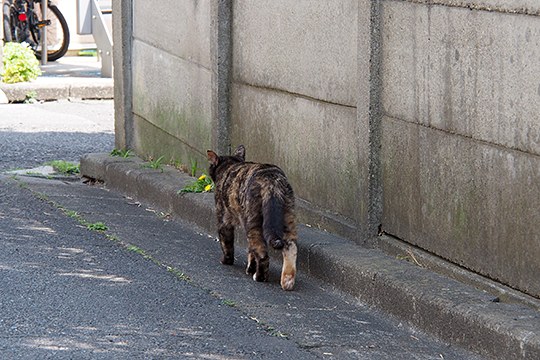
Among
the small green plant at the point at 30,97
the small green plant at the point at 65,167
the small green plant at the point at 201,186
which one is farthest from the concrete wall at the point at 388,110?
the small green plant at the point at 30,97

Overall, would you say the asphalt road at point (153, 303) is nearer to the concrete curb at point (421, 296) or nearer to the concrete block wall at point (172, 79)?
the concrete curb at point (421, 296)

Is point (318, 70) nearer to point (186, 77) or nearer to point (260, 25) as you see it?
point (260, 25)

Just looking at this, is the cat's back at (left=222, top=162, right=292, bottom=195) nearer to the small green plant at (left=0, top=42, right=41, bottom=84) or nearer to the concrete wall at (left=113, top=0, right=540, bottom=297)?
Answer: the concrete wall at (left=113, top=0, right=540, bottom=297)

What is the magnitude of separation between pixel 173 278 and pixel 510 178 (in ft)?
7.26

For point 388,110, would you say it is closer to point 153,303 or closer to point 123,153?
point 153,303

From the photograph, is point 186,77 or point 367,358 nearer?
point 367,358

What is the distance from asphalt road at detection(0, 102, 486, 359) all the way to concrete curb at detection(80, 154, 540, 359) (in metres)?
0.08

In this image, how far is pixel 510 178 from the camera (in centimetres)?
568

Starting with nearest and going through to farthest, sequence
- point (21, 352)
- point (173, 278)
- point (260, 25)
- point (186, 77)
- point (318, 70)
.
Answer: point (21, 352)
point (173, 278)
point (318, 70)
point (260, 25)
point (186, 77)

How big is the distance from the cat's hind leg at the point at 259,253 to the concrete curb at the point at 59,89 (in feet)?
31.0

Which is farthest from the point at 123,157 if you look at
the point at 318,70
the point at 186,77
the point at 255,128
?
the point at 318,70

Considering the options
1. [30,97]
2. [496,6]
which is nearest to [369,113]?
[496,6]

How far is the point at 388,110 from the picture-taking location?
6.80 metres

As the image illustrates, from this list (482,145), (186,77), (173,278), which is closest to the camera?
(482,145)
